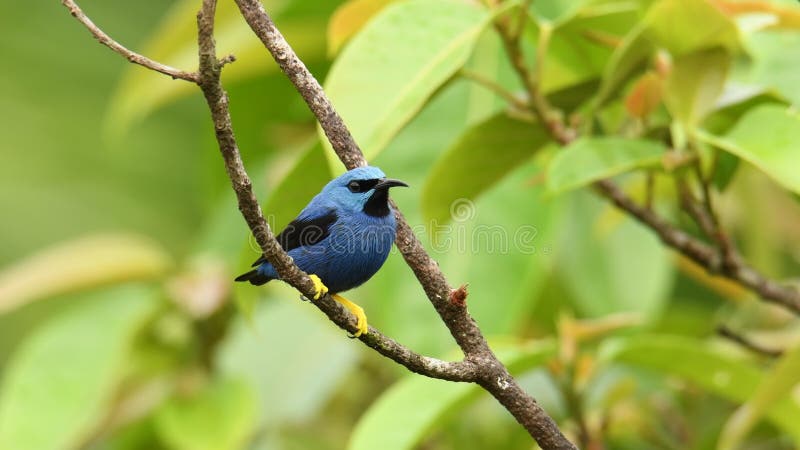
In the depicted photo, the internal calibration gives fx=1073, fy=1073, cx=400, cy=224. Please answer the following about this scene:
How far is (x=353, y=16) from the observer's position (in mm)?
2518

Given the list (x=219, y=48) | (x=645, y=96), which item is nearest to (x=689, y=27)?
(x=645, y=96)

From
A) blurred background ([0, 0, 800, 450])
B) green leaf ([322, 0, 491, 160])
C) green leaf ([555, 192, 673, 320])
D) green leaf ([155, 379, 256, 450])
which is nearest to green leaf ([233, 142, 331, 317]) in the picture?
blurred background ([0, 0, 800, 450])

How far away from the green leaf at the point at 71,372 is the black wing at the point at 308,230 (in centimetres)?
105

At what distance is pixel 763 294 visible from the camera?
2.37 metres

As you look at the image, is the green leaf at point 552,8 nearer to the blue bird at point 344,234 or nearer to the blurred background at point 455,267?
the blurred background at point 455,267

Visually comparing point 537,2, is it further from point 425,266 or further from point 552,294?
point 425,266

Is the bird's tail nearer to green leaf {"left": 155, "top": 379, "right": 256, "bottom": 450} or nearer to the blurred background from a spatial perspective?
the blurred background

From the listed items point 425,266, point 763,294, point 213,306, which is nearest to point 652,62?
point 763,294

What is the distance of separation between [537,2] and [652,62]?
62 centimetres

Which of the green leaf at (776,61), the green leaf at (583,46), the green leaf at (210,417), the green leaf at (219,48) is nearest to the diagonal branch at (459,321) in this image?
the green leaf at (583,46)

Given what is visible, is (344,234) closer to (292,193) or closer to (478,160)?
(292,193)

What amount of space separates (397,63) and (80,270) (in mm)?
1313

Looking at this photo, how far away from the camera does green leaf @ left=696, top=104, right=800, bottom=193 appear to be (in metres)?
1.90

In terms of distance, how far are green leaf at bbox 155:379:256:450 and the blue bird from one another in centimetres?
98
